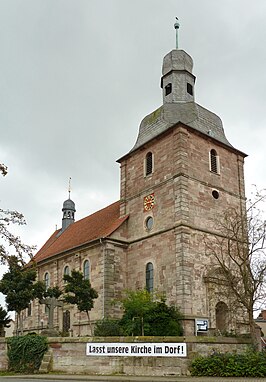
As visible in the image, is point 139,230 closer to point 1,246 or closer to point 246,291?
point 246,291

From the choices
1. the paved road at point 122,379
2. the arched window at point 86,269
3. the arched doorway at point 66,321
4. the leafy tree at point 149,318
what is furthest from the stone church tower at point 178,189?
the paved road at point 122,379

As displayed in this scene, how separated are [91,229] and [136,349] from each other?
66.5ft

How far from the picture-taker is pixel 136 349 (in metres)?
17.8

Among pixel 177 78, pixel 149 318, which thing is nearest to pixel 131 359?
pixel 149 318

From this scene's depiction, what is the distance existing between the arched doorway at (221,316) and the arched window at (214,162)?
9.02m

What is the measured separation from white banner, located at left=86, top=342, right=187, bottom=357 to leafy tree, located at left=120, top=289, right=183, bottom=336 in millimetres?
5696

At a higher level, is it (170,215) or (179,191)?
(179,191)

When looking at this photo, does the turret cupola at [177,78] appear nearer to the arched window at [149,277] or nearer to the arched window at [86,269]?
the arched window at [149,277]

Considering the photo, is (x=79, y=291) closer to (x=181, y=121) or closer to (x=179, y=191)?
(x=179, y=191)

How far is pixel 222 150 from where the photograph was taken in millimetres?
33125

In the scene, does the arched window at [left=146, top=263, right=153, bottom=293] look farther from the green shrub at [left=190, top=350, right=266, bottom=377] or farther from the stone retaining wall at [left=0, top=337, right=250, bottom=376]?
the green shrub at [left=190, top=350, right=266, bottom=377]

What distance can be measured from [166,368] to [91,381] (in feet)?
9.39

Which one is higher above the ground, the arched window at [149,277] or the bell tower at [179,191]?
the bell tower at [179,191]

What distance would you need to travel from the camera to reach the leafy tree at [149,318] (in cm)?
2442
